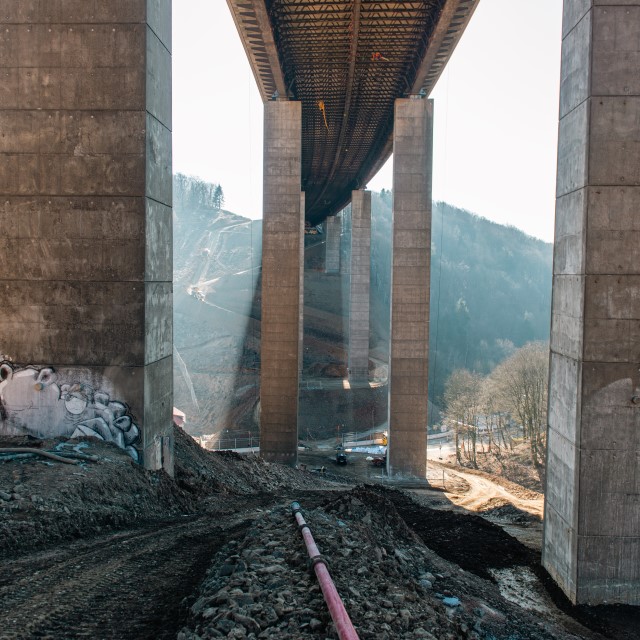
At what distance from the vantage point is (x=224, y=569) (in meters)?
7.23

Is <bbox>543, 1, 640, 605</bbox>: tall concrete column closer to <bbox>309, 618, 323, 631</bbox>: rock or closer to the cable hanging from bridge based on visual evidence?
<bbox>309, 618, 323, 631</bbox>: rock

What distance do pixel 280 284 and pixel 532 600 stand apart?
69.9 feet

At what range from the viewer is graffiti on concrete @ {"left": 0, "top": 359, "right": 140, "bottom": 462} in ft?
42.4

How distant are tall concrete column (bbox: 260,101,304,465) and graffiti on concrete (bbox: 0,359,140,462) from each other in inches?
708

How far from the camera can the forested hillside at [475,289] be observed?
92.5 meters

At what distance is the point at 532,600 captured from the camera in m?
11.7

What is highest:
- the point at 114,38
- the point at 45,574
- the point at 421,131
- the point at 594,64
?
the point at 421,131

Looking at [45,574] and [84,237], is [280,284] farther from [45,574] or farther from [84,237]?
[45,574]

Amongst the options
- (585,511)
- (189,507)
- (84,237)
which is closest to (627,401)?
(585,511)

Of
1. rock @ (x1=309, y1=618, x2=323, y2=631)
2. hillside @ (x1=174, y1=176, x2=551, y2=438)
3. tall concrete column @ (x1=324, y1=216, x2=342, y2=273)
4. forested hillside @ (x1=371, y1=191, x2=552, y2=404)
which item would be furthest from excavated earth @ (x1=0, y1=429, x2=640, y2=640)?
tall concrete column @ (x1=324, y1=216, x2=342, y2=273)

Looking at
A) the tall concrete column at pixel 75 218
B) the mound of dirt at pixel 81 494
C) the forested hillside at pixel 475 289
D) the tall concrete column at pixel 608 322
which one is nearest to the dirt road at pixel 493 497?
the tall concrete column at pixel 608 322

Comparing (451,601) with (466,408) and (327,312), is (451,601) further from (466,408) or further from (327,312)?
(327,312)

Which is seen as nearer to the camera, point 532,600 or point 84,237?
point 532,600

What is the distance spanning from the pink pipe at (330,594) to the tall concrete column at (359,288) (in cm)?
4725
